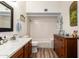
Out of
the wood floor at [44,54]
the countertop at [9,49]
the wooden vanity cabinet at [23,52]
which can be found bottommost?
the wood floor at [44,54]

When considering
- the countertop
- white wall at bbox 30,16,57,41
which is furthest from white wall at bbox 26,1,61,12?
the countertop

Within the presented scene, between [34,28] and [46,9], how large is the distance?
1528mm

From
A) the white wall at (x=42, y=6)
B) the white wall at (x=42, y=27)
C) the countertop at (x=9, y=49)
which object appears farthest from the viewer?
the white wall at (x=42, y=27)

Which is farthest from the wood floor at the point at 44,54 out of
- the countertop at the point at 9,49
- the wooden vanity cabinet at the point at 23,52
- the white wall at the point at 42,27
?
the countertop at the point at 9,49

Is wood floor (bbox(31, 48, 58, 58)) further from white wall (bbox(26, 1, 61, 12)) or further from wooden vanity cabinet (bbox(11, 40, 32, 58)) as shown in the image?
white wall (bbox(26, 1, 61, 12))

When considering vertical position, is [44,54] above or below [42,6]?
below

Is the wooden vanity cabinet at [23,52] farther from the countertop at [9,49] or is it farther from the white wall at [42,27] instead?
the white wall at [42,27]

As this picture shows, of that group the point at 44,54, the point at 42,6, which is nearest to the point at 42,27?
the point at 42,6

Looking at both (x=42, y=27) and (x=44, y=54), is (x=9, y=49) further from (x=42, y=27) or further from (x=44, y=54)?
(x=42, y=27)

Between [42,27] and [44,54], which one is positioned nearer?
[44,54]

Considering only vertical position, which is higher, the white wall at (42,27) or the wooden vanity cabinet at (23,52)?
the white wall at (42,27)

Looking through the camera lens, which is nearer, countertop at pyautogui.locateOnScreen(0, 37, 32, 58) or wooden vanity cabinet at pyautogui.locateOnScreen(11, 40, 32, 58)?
countertop at pyautogui.locateOnScreen(0, 37, 32, 58)

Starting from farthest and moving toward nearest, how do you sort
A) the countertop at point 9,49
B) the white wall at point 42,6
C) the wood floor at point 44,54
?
the white wall at point 42,6
the wood floor at point 44,54
the countertop at point 9,49

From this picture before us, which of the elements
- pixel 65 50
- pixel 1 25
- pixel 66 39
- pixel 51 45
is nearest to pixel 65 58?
pixel 65 50
